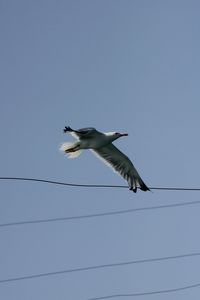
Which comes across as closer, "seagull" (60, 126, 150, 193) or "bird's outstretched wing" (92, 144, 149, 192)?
"seagull" (60, 126, 150, 193)

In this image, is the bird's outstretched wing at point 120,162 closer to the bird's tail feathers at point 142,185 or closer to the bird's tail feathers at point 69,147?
the bird's tail feathers at point 142,185

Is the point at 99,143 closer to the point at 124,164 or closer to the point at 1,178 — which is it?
the point at 124,164

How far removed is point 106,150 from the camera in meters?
15.3

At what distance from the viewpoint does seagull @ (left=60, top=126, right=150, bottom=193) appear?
44.6 feet

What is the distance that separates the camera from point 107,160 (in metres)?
15.4

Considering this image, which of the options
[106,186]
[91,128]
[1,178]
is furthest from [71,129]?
[1,178]

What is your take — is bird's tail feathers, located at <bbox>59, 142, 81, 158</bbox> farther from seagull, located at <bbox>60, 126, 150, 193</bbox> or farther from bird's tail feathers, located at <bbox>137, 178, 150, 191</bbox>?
bird's tail feathers, located at <bbox>137, 178, 150, 191</bbox>

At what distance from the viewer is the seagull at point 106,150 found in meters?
13.6

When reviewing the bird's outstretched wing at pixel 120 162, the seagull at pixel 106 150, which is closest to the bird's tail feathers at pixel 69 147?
the seagull at pixel 106 150

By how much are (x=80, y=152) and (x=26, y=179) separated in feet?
13.7

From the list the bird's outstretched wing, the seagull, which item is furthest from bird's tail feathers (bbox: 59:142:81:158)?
the bird's outstretched wing

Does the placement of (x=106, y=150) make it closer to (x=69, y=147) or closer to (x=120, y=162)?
(x=120, y=162)

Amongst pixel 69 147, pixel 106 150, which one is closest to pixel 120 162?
pixel 106 150

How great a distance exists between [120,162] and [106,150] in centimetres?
40
